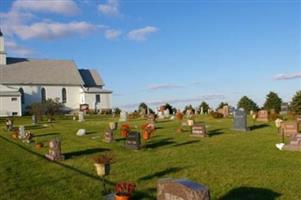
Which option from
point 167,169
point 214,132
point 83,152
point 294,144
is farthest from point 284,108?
point 167,169

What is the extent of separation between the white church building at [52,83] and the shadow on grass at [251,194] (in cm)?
6751

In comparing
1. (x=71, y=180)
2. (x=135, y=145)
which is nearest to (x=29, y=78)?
(x=135, y=145)

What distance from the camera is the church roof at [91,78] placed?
88.0 m

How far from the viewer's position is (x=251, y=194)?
10.4m

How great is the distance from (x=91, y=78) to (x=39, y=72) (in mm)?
10519

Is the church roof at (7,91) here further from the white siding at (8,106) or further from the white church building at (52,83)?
the white church building at (52,83)

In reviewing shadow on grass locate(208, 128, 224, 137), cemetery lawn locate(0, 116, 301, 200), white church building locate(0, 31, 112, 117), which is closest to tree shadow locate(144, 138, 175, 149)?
cemetery lawn locate(0, 116, 301, 200)

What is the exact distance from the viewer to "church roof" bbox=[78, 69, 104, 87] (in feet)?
289

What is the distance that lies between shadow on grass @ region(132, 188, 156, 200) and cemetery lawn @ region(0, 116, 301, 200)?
23 mm

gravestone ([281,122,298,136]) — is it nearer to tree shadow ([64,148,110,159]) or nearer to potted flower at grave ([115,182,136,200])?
tree shadow ([64,148,110,159])

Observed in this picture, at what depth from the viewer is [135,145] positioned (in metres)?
19.8

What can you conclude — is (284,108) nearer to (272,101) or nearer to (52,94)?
(272,101)

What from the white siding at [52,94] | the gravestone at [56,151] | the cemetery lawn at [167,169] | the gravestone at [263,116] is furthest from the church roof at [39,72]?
the gravestone at [56,151]

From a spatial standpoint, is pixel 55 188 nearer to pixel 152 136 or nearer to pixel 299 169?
pixel 299 169
